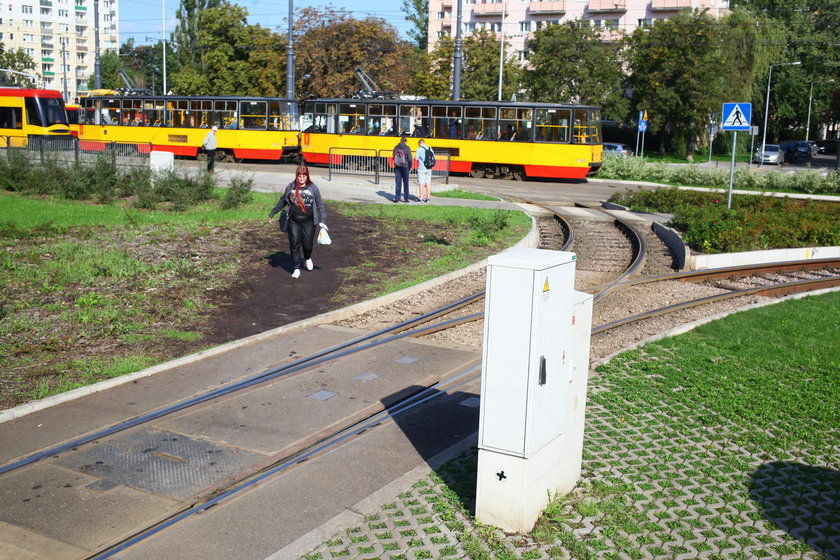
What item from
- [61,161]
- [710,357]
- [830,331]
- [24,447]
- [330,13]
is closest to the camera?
[24,447]

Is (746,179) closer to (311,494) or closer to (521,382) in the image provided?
(521,382)

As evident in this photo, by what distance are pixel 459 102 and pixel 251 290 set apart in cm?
2393

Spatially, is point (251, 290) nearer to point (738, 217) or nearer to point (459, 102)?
point (738, 217)

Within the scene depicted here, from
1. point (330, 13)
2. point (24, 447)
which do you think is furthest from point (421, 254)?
point (330, 13)

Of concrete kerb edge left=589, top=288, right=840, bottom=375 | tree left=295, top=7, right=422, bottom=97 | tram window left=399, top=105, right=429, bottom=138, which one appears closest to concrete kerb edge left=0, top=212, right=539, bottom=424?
concrete kerb edge left=589, top=288, right=840, bottom=375

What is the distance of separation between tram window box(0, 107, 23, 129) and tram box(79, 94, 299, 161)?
375cm

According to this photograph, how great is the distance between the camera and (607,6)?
8381cm

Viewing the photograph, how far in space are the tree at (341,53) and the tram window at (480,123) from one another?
1762 cm

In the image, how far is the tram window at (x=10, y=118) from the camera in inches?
1539

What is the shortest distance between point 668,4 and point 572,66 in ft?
96.6

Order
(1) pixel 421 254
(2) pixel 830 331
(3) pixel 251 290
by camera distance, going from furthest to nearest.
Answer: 1. (1) pixel 421 254
2. (3) pixel 251 290
3. (2) pixel 830 331

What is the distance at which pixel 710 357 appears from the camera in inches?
364

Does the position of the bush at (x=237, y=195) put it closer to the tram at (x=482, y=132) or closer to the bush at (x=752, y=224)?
the bush at (x=752, y=224)

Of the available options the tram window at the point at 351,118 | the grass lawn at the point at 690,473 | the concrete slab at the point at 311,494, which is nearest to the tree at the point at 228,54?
the tram window at the point at 351,118
